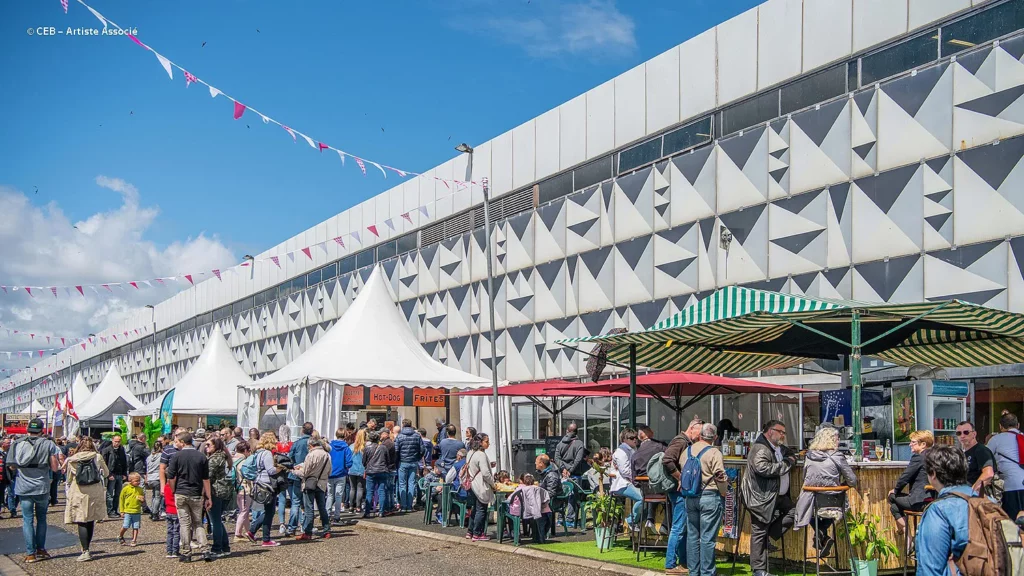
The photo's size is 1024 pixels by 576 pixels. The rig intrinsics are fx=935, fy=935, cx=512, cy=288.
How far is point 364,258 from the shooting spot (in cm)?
3609

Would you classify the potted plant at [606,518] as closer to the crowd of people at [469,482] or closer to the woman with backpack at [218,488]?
the crowd of people at [469,482]

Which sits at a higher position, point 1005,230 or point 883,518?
point 1005,230

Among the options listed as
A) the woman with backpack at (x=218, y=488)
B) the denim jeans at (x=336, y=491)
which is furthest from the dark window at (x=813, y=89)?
the woman with backpack at (x=218, y=488)

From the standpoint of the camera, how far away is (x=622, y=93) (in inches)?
899

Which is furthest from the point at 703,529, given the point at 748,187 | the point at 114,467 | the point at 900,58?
the point at 114,467

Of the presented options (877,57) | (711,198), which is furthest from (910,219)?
(711,198)

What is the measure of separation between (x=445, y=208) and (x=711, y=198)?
1232 cm

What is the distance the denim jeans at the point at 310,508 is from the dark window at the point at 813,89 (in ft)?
37.4

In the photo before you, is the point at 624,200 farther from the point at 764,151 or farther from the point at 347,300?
the point at 347,300

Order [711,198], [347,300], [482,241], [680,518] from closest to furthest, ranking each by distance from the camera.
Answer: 1. [680,518]
2. [711,198]
3. [482,241]
4. [347,300]

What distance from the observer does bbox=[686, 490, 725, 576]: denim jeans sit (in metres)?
9.76

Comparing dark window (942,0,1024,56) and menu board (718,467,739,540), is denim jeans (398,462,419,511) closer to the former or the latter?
menu board (718,467,739,540)

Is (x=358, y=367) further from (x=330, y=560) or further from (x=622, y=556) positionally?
(x=622, y=556)

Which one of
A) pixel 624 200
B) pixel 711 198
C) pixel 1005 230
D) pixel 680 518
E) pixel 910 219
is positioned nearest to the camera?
pixel 680 518
